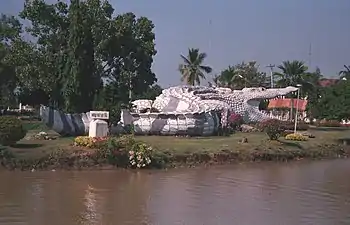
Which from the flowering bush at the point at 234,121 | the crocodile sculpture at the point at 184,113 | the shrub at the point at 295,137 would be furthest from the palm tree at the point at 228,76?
the shrub at the point at 295,137

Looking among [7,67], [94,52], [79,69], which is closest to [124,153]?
[79,69]

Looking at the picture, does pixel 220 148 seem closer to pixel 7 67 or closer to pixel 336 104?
pixel 336 104

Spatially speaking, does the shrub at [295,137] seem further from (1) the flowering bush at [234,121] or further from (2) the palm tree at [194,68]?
(2) the palm tree at [194,68]

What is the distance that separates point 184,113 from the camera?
29625mm

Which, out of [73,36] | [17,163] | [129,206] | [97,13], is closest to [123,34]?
[97,13]

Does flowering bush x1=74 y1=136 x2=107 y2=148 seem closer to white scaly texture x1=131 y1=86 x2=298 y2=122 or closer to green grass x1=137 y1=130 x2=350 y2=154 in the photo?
green grass x1=137 y1=130 x2=350 y2=154

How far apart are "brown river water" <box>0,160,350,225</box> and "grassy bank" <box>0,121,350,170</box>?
2.61 feet

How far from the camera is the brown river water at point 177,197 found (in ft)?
37.7

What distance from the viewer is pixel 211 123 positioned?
102ft

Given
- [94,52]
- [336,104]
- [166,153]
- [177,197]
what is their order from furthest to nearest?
[94,52] < [336,104] < [166,153] < [177,197]

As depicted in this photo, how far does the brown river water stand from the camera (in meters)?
11.5

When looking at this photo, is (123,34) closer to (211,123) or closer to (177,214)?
(211,123)

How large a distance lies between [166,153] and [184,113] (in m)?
8.78

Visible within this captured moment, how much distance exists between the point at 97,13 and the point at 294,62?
2636 cm
